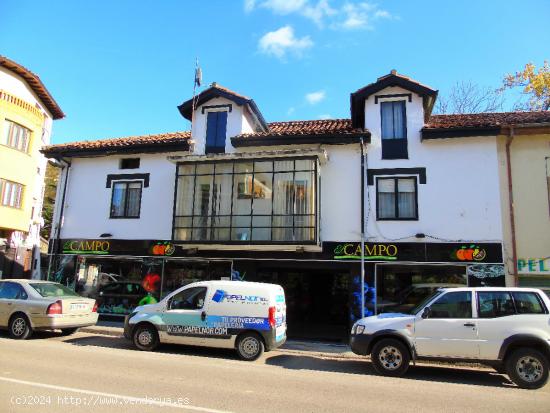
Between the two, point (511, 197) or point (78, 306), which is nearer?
point (78, 306)

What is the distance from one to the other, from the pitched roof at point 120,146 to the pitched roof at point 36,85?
10.5 meters

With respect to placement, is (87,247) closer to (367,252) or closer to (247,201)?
(247,201)

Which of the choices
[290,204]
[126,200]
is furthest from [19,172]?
[290,204]

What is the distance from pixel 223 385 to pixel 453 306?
16.3 feet

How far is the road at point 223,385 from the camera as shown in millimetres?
5902

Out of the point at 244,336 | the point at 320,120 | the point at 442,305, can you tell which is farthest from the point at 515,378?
the point at 320,120

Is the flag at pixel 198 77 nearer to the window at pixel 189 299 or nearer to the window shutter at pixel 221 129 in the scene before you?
the window shutter at pixel 221 129

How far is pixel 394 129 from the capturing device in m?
15.2

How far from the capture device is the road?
5902 millimetres

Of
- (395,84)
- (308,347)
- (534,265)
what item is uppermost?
(395,84)

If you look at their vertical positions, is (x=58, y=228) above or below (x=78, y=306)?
above

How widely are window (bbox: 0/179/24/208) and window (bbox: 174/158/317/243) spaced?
11.4m

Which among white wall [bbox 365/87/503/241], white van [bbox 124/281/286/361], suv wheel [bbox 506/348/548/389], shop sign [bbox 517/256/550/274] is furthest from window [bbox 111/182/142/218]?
shop sign [bbox 517/256/550/274]

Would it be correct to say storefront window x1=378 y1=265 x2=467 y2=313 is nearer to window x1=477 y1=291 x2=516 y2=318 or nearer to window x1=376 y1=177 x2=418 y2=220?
window x1=376 y1=177 x2=418 y2=220
